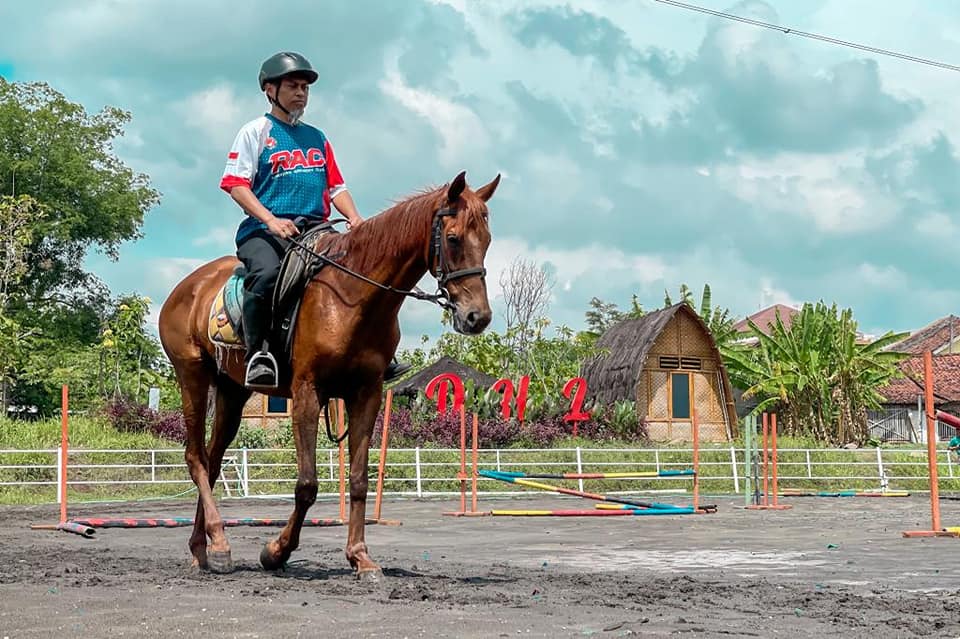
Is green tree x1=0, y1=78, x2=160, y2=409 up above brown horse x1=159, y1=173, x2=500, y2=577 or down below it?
above

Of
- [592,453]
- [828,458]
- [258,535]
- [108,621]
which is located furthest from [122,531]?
[828,458]

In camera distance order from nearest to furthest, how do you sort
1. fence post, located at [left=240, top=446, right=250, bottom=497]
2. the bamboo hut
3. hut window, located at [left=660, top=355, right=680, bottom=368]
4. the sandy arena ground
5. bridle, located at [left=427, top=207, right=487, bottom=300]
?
the sandy arena ground
bridle, located at [left=427, top=207, right=487, bottom=300]
fence post, located at [left=240, top=446, right=250, bottom=497]
the bamboo hut
hut window, located at [left=660, top=355, right=680, bottom=368]

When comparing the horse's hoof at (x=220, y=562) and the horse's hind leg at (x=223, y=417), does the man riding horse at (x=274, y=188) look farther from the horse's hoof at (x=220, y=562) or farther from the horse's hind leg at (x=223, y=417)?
the horse's hoof at (x=220, y=562)

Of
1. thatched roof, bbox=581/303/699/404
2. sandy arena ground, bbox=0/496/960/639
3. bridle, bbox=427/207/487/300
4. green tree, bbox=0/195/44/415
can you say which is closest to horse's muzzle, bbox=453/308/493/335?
bridle, bbox=427/207/487/300

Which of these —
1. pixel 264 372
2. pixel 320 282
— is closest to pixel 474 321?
pixel 320 282

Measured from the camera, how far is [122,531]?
551 inches

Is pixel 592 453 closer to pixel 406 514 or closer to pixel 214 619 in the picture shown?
pixel 406 514

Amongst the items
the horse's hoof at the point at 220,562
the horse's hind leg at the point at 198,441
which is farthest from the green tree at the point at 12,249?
the horse's hoof at the point at 220,562

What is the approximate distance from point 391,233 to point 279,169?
3.56 ft

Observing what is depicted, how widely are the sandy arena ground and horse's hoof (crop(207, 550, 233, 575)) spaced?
13cm

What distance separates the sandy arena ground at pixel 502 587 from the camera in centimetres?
514

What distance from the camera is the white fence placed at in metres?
23.7

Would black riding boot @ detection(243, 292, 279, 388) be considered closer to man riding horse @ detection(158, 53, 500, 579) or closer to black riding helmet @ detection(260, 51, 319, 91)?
man riding horse @ detection(158, 53, 500, 579)

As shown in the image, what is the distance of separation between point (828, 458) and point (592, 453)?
266 inches
